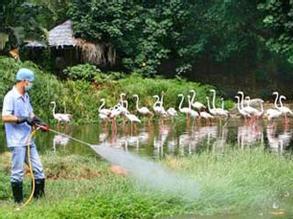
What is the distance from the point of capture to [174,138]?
56.3 ft

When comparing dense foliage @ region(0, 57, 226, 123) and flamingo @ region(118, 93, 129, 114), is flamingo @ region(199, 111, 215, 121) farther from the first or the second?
flamingo @ region(118, 93, 129, 114)

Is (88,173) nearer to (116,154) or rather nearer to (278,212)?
(116,154)

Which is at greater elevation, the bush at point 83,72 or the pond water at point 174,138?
the bush at point 83,72

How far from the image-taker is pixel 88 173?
35.7 ft

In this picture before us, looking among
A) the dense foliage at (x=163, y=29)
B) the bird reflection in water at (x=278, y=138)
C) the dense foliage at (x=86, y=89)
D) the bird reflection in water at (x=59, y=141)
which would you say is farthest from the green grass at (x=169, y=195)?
the dense foliage at (x=163, y=29)

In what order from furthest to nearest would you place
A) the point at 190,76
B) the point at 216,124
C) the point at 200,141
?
the point at 190,76 < the point at 216,124 < the point at 200,141

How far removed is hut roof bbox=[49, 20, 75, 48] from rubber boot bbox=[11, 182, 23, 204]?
19.6 metres

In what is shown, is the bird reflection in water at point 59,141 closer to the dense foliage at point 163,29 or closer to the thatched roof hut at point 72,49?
the thatched roof hut at point 72,49

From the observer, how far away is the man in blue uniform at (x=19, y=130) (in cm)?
890

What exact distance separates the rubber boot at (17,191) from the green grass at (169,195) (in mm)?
128

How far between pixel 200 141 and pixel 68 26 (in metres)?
14.1

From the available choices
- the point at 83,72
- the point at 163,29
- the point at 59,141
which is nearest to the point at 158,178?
the point at 59,141

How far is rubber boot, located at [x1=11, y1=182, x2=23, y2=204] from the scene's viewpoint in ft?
29.1

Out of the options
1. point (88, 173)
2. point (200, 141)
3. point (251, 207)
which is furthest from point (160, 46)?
point (251, 207)
